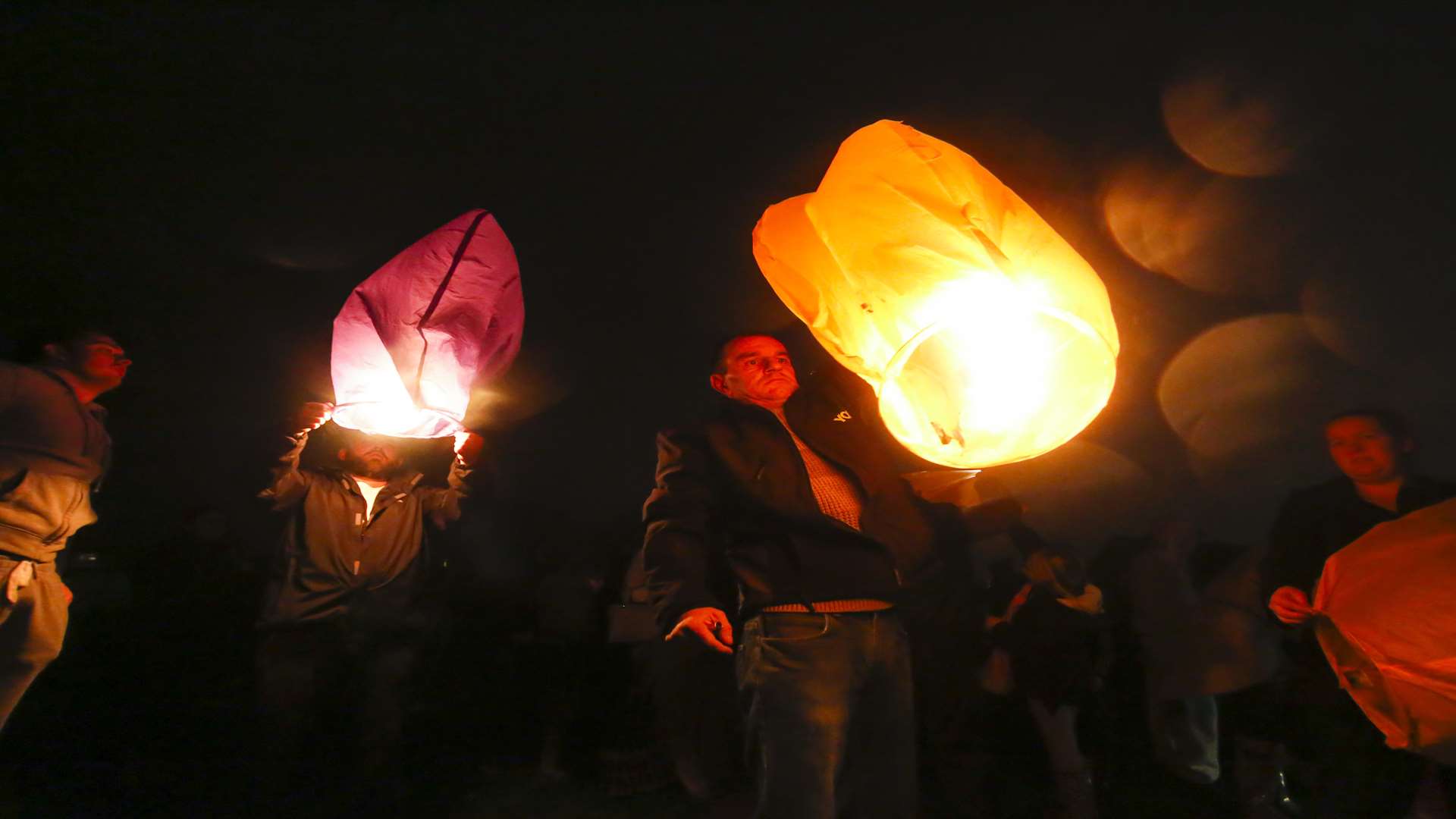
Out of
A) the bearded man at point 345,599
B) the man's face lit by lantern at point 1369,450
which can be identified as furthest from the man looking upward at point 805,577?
the man's face lit by lantern at point 1369,450

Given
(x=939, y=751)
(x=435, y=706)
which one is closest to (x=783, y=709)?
(x=939, y=751)

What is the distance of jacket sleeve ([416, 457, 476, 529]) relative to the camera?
10.9ft

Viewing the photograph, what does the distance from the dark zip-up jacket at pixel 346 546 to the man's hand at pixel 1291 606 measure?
3517 millimetres

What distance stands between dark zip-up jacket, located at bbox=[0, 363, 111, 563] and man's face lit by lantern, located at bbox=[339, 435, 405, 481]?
0.93m

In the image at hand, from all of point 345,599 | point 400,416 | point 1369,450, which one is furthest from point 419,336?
point 1369,450

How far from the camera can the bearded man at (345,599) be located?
9.01 ft

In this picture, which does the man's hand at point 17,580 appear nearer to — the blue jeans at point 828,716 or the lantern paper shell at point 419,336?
the lantern paper shell at point 419,336

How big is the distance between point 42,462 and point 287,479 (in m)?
0.79

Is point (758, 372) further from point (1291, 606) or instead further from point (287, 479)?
point (287, 479)

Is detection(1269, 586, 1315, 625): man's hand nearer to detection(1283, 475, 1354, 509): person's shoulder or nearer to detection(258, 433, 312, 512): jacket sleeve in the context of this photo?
detection(1283, 475, 1354, 509): person's shoulder

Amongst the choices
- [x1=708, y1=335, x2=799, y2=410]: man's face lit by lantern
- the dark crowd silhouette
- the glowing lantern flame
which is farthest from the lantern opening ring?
the glowing lantern flame

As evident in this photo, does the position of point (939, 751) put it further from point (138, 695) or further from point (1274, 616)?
point (138, 695)

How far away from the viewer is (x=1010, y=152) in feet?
9.85

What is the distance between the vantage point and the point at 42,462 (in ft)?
7.79
